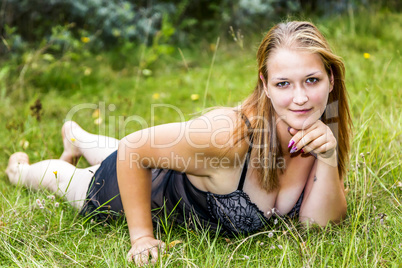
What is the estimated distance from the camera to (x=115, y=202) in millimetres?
2410

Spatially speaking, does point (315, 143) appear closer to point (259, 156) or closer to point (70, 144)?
point (259, 156)

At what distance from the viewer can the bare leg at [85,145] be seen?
294 centimetres

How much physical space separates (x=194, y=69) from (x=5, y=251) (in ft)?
12.0

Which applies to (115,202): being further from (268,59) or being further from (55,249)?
(268,59)

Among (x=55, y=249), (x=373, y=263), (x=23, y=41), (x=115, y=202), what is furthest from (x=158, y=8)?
(x=373, y=263)

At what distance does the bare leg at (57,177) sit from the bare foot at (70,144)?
0.24 meters

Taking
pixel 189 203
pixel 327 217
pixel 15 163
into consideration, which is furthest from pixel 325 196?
pixel 15 163

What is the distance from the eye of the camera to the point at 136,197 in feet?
6.81

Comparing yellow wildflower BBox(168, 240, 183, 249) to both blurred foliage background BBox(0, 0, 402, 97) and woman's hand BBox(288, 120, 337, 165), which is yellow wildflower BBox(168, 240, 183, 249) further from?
blurred foliage background BBox(0, 0, 402, 97)

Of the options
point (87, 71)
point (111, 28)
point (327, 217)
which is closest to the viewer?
point (327, 217)

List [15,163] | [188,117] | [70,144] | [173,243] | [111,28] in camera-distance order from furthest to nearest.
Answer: [111,28] < [188,117] < [70,144] < [15,163] < [173,243]

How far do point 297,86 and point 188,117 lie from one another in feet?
6.67

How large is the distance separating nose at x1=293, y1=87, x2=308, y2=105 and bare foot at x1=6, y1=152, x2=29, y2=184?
1.90 m

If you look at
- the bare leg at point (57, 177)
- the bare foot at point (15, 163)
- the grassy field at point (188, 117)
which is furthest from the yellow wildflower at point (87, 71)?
the bare leg at point (57, 177)
